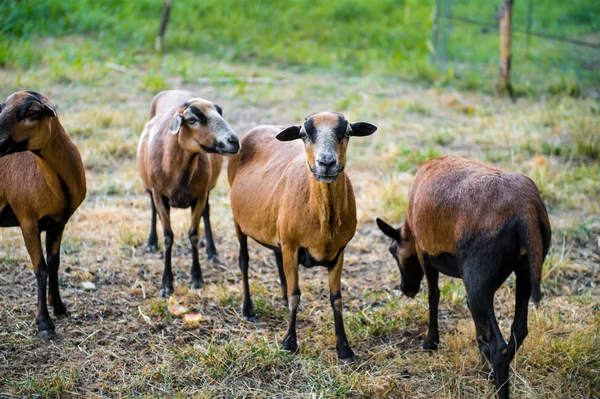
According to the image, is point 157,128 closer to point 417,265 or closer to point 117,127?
point 417,265

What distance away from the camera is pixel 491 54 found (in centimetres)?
1353

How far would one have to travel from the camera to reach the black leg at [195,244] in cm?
598

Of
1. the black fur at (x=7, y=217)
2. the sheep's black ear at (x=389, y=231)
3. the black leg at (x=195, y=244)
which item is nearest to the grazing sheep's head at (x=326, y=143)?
the sheep's black ear at (x=389, y=231)

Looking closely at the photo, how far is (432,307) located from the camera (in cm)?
498

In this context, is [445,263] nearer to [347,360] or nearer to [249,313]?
[347,360]

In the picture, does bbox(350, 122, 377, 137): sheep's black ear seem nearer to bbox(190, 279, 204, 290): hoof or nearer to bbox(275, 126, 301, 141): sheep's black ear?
bbox(275, 126, 301, 141): sheep's black ear

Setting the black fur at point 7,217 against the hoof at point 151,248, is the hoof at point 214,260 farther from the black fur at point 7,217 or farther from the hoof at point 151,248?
the black fur at point 7,217

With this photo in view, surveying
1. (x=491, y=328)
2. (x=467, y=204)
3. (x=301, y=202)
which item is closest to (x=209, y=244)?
(x=301, y=202)

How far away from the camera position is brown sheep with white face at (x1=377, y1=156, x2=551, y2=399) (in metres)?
3.99

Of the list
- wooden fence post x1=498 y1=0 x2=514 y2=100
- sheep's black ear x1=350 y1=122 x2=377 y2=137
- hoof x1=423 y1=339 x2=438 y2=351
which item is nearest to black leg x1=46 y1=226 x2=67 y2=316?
sheep's black ear x1=350 y1=122 x2=377 y2=137

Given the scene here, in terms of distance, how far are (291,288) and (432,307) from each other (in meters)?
1.05

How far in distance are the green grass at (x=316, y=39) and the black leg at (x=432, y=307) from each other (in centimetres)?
735

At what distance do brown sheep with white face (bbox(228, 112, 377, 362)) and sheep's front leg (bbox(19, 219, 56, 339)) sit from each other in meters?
1.52

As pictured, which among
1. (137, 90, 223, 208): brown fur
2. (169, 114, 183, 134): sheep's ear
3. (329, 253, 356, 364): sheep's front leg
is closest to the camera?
(329, 253, 356, 364): sheep's front leg
